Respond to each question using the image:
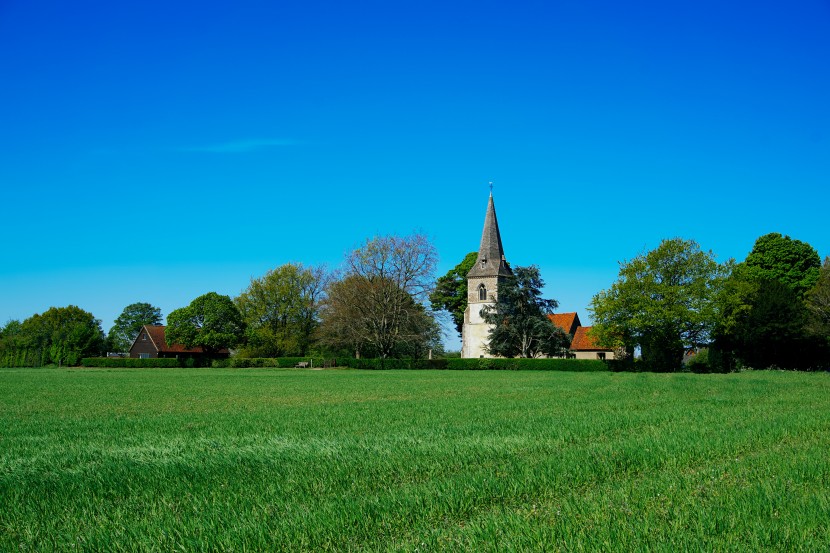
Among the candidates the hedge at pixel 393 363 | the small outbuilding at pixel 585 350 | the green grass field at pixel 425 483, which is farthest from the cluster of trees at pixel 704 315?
the green grass field at pixel 425 483

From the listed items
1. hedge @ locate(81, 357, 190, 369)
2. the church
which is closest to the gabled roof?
the church

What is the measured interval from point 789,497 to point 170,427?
12.4 meters

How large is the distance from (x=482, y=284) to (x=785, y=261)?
3274 cm

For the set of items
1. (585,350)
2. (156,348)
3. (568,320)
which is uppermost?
(568,320)

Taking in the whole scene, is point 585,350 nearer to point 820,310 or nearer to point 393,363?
point 393,363

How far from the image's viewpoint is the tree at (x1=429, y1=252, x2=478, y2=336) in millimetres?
89688

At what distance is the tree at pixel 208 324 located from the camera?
290 ft

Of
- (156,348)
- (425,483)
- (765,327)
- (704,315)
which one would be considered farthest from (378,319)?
(425,483)

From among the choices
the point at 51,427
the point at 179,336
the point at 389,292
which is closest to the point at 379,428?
the point at 51,427

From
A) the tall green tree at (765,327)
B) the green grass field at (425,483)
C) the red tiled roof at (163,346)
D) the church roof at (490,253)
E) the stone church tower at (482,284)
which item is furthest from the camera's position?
the red tiled roof at (163,346)

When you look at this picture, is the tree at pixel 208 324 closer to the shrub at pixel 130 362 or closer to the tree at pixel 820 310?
the shrub at pixel 130 362

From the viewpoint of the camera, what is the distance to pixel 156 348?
97062 millimetres

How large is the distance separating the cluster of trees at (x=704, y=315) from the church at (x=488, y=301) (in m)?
19.1

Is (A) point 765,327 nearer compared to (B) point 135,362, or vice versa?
(A) point 765,327
